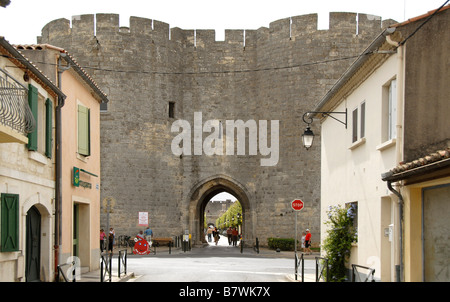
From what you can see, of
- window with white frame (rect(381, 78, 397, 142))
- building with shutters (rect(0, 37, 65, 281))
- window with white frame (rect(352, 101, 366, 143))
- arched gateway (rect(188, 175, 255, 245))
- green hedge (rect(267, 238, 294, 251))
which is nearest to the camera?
building with shutters (rect(0, 37, 65, 281))

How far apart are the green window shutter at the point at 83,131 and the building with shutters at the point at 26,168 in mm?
2309

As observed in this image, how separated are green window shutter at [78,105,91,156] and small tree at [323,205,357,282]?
6.90 metres

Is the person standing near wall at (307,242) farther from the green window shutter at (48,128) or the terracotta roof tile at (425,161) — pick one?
the terracotta roof tile at (425,161)

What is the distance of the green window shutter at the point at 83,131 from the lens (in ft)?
53.5

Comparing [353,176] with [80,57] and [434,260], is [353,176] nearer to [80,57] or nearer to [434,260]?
[434,260]

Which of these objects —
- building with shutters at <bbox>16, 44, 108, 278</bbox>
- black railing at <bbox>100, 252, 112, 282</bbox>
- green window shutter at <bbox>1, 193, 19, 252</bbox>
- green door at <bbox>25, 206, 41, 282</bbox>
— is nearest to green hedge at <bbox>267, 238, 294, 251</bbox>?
building with shutters at <bbox>16, 44, 108, 278</bbox>

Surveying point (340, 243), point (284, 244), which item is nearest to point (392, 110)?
point (340, 243)

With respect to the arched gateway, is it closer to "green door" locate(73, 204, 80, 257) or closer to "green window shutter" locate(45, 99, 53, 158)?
"green door" locate(73, 204, 80, 257)

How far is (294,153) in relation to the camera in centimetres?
3130

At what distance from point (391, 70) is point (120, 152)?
71.3 feet

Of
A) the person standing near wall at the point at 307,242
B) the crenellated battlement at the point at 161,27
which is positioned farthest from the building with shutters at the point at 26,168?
the crenellated battlement at the point at 161,27

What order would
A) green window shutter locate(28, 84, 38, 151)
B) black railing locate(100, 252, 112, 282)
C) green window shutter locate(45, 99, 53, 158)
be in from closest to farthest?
1. green window shutter locate(28, 84, 38, 151)
2. black railing locate(100, 252, 112, 282)
3. green window shutter locate(45, 99, 53, 158)

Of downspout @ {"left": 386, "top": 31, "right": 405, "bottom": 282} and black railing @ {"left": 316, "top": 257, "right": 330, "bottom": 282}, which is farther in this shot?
black railing @ {"left": 316, "top": 257, "right": 330, "bottom": 282}

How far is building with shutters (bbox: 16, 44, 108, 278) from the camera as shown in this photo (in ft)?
47.6
